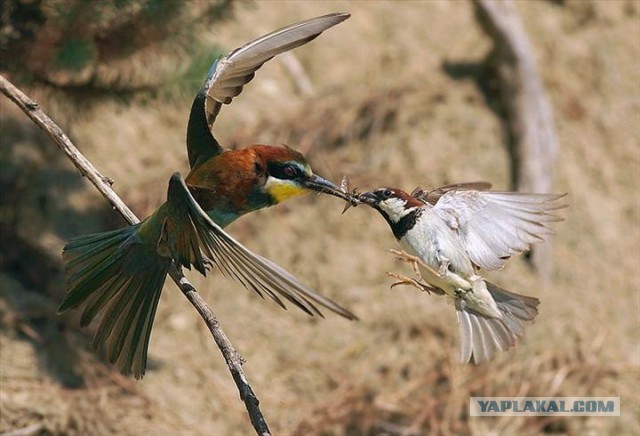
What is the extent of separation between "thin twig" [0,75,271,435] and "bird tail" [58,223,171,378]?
0.28ft

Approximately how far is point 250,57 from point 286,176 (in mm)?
427

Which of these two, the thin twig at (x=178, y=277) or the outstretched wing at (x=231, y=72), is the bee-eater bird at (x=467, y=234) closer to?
the outstretched wing at (x=231, y=72)

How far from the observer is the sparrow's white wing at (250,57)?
9.83 feet

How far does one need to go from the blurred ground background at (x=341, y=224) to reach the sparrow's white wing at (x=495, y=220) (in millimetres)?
1277

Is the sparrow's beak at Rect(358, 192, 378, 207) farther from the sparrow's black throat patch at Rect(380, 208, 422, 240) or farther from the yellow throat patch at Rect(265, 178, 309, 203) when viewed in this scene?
the yellow throat patch at Rect(265, 178, 309, 203)

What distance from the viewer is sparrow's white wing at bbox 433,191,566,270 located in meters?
3.08

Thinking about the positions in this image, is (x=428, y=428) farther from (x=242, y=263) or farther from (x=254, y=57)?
(x=242, y=263)

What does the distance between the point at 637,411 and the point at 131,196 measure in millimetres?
2195

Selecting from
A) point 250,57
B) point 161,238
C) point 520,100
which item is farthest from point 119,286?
point 520,100

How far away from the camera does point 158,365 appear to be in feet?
14.0

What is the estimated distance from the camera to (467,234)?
10.4 feet

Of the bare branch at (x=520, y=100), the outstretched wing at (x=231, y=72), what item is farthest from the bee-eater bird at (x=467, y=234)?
the bare branch at (x=520, y=100)

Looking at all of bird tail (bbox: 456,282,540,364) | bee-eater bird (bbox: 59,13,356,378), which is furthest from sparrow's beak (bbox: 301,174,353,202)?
bird tail (bbox: 456,282,540,364)

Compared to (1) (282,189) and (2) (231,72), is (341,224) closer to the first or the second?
(2) (231,72)
